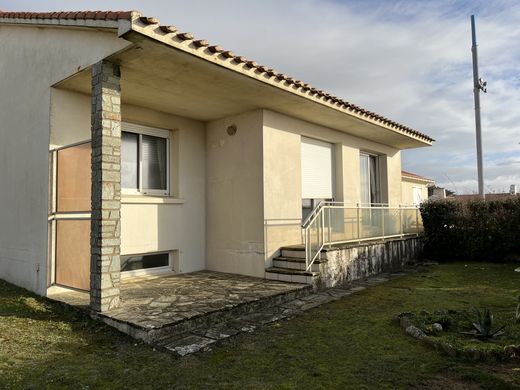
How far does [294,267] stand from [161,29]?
5.15 meters

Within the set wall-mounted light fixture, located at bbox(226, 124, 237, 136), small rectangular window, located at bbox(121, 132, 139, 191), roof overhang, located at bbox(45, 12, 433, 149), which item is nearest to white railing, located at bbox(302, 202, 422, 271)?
roof overhang, located at bbox(45, 12, 433, 149)

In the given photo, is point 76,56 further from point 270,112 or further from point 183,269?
point 183,269

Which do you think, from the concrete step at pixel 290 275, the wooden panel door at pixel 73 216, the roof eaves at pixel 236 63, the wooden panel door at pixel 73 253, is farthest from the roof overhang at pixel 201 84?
the concrete step at pixel 290 275

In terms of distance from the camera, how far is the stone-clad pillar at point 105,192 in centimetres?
532

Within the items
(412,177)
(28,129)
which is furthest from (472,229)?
(28,129)

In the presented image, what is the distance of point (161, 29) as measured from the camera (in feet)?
16.2

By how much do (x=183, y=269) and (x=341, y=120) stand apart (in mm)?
5412

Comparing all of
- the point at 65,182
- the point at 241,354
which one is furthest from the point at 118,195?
the point at 241,354

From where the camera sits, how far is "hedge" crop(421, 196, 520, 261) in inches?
431

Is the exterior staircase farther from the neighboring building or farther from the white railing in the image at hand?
the neighboring building

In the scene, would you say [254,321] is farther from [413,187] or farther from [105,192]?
[413,187]

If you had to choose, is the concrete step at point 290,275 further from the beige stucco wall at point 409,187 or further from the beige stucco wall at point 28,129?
the beige stucco wall at point 409,187

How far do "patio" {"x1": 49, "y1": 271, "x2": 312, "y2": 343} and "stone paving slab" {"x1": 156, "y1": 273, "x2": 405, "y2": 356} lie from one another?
116 millimetres

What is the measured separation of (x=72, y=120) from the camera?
686cm
